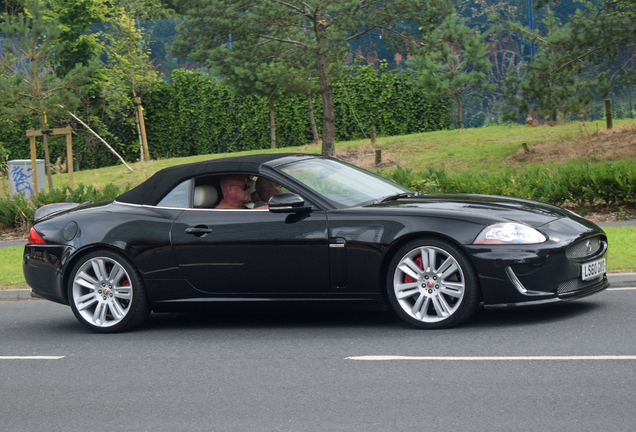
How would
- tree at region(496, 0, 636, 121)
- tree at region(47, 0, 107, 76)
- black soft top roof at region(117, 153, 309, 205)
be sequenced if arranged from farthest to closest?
1. tree at region(47, 0, 107, 76)
2. tree at region(496, 0, 636, 121)
3. black soft top roof at region(117, 153, 309, 205)

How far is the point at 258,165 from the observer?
7316mm

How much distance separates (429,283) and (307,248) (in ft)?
3.42

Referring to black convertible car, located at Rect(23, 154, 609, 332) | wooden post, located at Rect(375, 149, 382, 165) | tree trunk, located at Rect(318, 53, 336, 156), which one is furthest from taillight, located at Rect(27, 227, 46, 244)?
wooden post, located at Rect(375, 149, 382, 165)

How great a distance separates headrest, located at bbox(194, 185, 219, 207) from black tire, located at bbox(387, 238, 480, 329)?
182 cm

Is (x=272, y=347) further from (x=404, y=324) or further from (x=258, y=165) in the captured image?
(x=258, y=165)

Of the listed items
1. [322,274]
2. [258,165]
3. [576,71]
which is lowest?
[322,274]

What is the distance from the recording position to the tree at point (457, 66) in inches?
1096

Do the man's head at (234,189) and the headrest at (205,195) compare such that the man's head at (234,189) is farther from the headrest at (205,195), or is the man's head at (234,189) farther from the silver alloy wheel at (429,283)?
the silver alloy wheel at (429,283)

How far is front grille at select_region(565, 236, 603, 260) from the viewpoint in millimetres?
6496

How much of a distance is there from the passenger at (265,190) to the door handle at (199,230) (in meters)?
0.53

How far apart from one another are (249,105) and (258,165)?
23.6 meters

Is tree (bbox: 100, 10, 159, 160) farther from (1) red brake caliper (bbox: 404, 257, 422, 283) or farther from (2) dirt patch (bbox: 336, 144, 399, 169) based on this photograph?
(1) red brake caliper (bbox: 404, 257, 422, 283)

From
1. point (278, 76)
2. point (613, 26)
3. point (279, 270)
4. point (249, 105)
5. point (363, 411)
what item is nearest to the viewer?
point (363, 411)

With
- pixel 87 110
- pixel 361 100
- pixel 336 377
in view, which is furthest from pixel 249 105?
pixel 336 377
